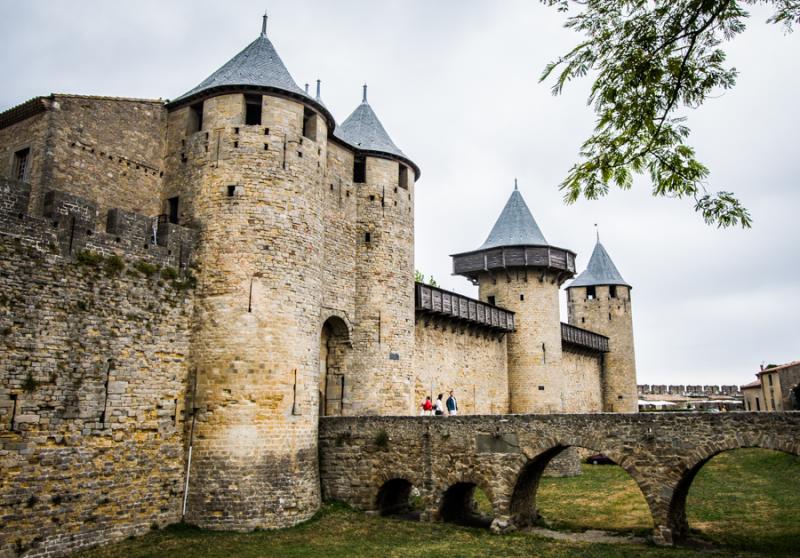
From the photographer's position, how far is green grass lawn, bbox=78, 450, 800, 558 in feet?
41.7

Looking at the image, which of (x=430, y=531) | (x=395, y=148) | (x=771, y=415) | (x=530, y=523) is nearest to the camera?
(x=771, y=415)

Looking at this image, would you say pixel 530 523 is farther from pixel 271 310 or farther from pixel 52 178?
pixel 52 178

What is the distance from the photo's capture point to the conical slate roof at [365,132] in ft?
69.9

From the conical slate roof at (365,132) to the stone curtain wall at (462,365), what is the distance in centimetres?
626

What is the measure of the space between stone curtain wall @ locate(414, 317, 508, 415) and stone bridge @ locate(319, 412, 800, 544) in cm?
556

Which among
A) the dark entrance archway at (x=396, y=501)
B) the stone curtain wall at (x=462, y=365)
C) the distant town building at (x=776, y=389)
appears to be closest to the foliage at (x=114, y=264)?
the dark entrance archway at (x=396, y=501)

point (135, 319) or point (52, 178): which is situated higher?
point (52, 178)

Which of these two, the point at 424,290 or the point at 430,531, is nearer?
the point at 430,531

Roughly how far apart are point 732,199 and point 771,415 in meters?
8.09

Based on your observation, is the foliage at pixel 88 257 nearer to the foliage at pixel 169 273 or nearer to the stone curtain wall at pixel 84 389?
the stone curtain wall at pixel 84 389

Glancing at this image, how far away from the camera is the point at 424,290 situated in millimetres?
23062

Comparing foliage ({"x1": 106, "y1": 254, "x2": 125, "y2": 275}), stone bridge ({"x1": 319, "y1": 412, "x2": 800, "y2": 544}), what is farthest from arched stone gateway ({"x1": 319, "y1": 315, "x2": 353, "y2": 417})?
foliage ({"x1": 106, "y1": 254, "x2": 125, "y2": 275})

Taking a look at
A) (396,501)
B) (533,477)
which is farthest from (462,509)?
(533,477)

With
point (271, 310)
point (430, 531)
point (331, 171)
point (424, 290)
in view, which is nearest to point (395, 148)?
point (331, 171)
